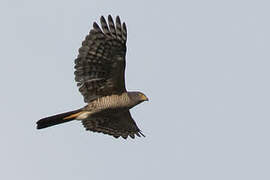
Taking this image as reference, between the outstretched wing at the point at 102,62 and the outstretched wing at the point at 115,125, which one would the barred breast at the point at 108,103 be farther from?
the outstretched wing at the point at 115,125

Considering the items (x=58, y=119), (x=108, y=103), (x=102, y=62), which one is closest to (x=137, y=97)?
(x=108, y=103)

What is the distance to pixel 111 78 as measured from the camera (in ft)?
55.0

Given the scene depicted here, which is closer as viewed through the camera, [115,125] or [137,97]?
[137,97]

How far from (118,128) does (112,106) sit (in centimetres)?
148

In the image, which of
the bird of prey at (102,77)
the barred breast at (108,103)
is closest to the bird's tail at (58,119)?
the bird of prey at (102,77)

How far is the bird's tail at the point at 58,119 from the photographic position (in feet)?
54.3

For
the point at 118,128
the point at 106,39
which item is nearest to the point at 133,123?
the point at 118,128

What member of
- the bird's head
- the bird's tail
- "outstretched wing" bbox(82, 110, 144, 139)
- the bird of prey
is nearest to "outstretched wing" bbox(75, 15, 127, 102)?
the bird of prey

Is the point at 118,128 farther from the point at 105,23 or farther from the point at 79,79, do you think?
the point at 105,23

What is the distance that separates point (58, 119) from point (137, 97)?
208 centimetres

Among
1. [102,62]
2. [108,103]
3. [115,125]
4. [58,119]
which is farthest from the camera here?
[115,125]

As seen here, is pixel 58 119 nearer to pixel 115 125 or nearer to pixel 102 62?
pixel 102 62

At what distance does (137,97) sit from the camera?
17.1m

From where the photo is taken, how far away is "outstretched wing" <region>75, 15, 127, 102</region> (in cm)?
1620
